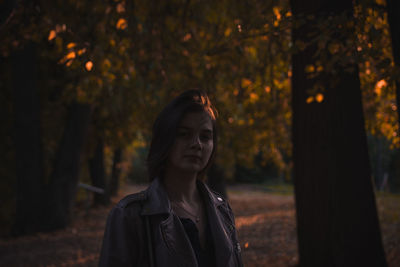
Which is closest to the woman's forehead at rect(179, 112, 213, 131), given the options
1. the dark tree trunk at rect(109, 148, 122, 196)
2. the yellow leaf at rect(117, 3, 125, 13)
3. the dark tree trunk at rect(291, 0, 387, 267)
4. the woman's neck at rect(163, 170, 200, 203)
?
the woman's neck at rect(163, 170, 200, 203)

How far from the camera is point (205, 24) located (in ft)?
25.8

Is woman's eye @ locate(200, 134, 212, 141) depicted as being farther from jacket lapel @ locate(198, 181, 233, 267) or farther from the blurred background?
the blurred background

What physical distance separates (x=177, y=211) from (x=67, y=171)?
8987mm

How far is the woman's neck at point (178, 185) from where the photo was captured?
A: 6.15 feet

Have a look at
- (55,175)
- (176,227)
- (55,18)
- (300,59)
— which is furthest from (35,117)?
(176,227)

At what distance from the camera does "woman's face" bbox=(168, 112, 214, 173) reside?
180 cm

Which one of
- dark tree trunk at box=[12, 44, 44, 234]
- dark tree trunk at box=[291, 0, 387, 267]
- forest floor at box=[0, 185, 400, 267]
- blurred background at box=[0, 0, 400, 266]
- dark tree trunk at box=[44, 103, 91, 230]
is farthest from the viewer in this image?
dark tree trunk at box=[44, 103, 91, 230]

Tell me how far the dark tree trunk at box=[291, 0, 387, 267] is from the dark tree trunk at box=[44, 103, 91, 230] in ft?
23.6

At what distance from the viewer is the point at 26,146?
9.42 metres

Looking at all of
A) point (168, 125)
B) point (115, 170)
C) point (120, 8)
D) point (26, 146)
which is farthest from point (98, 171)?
point (168, 125)

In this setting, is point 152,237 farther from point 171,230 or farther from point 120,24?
point 120,24

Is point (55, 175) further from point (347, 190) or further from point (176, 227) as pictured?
point (176, 227)

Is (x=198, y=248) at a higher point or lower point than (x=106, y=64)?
lower

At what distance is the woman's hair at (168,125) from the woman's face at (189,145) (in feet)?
0.10
